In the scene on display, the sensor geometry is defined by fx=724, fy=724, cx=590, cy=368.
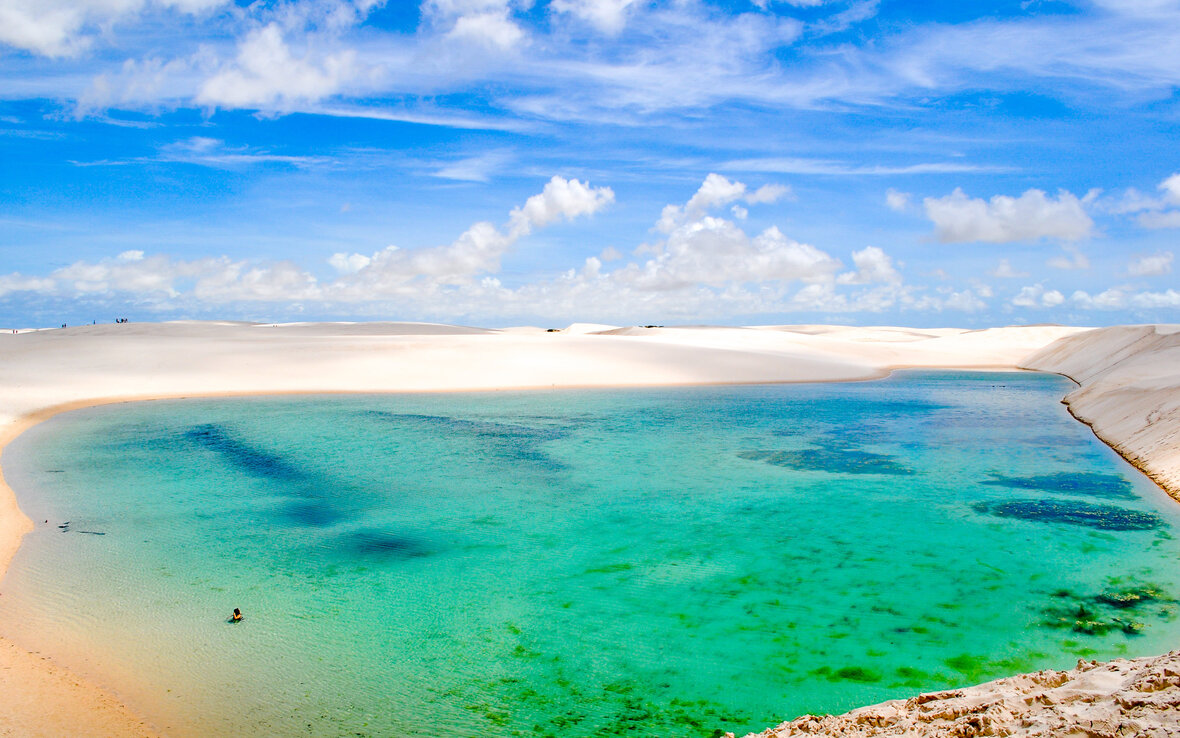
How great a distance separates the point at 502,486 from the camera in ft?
35.6

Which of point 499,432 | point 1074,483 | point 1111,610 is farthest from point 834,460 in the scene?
point 499,432

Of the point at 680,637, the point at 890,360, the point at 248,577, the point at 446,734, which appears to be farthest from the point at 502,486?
the point at 890,360

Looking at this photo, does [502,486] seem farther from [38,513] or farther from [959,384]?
[959,384]

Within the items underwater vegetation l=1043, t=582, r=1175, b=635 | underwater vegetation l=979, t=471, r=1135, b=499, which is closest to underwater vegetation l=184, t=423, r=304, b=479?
underwater vegetation l=1043, t=582, r=1175, b=635

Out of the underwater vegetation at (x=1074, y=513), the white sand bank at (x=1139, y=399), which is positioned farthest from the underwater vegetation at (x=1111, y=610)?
the white sand bank at (x=1139, y=399)

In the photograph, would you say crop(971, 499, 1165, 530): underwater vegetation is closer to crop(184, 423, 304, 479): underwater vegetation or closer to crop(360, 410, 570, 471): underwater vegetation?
crop(360, 410, 570, 471): underwater vegetation

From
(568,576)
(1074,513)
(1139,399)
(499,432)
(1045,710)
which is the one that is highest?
(1139,399)

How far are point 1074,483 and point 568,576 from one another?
8.46 meters

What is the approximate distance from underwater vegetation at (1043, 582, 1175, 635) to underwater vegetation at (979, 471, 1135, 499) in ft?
13.6

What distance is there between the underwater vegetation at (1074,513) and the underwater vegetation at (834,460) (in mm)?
2094

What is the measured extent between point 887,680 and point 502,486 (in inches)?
265

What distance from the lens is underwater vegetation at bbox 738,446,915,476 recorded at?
12.0m

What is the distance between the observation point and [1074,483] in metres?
11.0

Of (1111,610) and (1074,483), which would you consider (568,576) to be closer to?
(1111,610)
